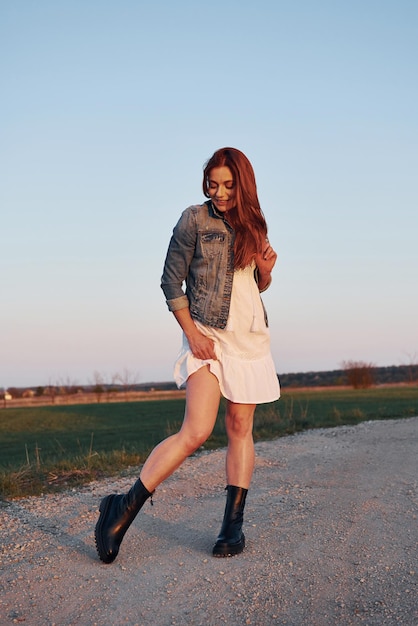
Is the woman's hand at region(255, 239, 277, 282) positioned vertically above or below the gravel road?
above

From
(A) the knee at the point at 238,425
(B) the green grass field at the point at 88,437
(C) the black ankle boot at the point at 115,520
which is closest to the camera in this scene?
(C) the black ankle boot at the point at 115,520

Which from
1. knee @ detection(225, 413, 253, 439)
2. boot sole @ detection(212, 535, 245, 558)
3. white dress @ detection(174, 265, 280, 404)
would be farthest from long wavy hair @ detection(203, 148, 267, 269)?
boot sole @ detection(212, 535, 245, 558)

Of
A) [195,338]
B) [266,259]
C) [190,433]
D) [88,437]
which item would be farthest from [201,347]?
[88,437]

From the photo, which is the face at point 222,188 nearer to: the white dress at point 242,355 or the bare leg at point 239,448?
the white dress at point 242,355

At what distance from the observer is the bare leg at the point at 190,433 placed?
12.3 ft

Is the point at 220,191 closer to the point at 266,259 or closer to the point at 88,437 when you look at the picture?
the point at 266,259

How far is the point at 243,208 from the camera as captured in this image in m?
3.86

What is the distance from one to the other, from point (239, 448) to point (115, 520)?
31.3 inches

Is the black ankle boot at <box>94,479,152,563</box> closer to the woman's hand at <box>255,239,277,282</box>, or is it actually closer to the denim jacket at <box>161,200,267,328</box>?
the denim jacket at <box>161,200,267,328</box>

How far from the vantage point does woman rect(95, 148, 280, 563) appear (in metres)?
3.76

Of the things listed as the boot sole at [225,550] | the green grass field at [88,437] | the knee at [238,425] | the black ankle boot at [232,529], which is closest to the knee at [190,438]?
the knee at [238,425]

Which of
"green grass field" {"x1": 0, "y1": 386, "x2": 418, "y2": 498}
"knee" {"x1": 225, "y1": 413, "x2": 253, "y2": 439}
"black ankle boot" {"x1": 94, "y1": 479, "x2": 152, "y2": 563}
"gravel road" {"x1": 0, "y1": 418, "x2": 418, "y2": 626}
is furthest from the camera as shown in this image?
"green grass field" {"x1": 0, "y1": 386, "x2": 418, "y2": 498}

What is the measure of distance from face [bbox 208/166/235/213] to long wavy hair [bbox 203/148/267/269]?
26 mm

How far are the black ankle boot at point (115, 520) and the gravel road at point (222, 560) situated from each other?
0.09m
